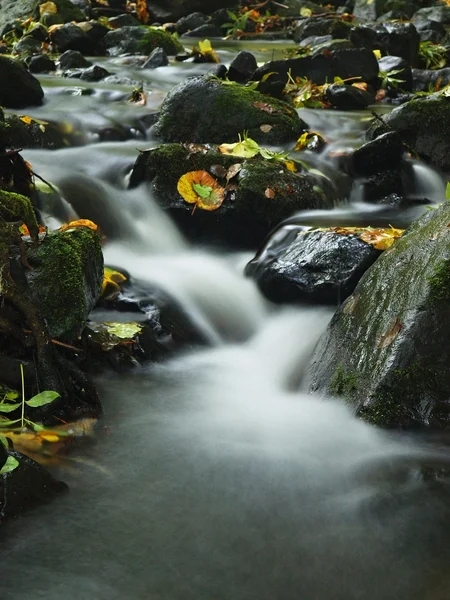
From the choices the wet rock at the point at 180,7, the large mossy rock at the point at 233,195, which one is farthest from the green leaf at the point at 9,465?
the wet rock at the point at 180,7

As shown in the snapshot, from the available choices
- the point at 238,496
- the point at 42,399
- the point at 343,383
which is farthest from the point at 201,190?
the point at 238,496

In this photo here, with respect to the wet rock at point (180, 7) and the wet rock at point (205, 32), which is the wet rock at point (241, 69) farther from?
the wet rock at point (180, 7)

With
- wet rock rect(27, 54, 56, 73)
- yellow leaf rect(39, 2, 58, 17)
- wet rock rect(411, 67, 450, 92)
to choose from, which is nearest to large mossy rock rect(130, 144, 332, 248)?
wet rock rect(411, 67, 450, 92)

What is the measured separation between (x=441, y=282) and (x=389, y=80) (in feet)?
27.2

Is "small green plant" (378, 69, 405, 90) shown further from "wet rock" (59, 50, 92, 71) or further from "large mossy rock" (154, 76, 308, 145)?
"wet rock" (59, 50, 92, 71)

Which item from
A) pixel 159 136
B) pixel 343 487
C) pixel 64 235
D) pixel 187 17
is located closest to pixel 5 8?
pixel 187 17

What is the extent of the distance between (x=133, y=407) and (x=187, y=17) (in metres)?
16.6

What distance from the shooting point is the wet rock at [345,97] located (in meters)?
9.95

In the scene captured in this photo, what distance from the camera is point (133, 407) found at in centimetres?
366

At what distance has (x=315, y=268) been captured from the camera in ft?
16.2

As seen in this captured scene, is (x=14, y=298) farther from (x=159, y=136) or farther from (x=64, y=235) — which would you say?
(x=159, y=136)

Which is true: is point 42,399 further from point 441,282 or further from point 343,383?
point 441,282

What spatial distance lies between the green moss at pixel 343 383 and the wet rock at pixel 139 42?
38.5ft

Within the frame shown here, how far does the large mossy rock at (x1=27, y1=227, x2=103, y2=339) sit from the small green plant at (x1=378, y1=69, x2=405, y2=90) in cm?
840
